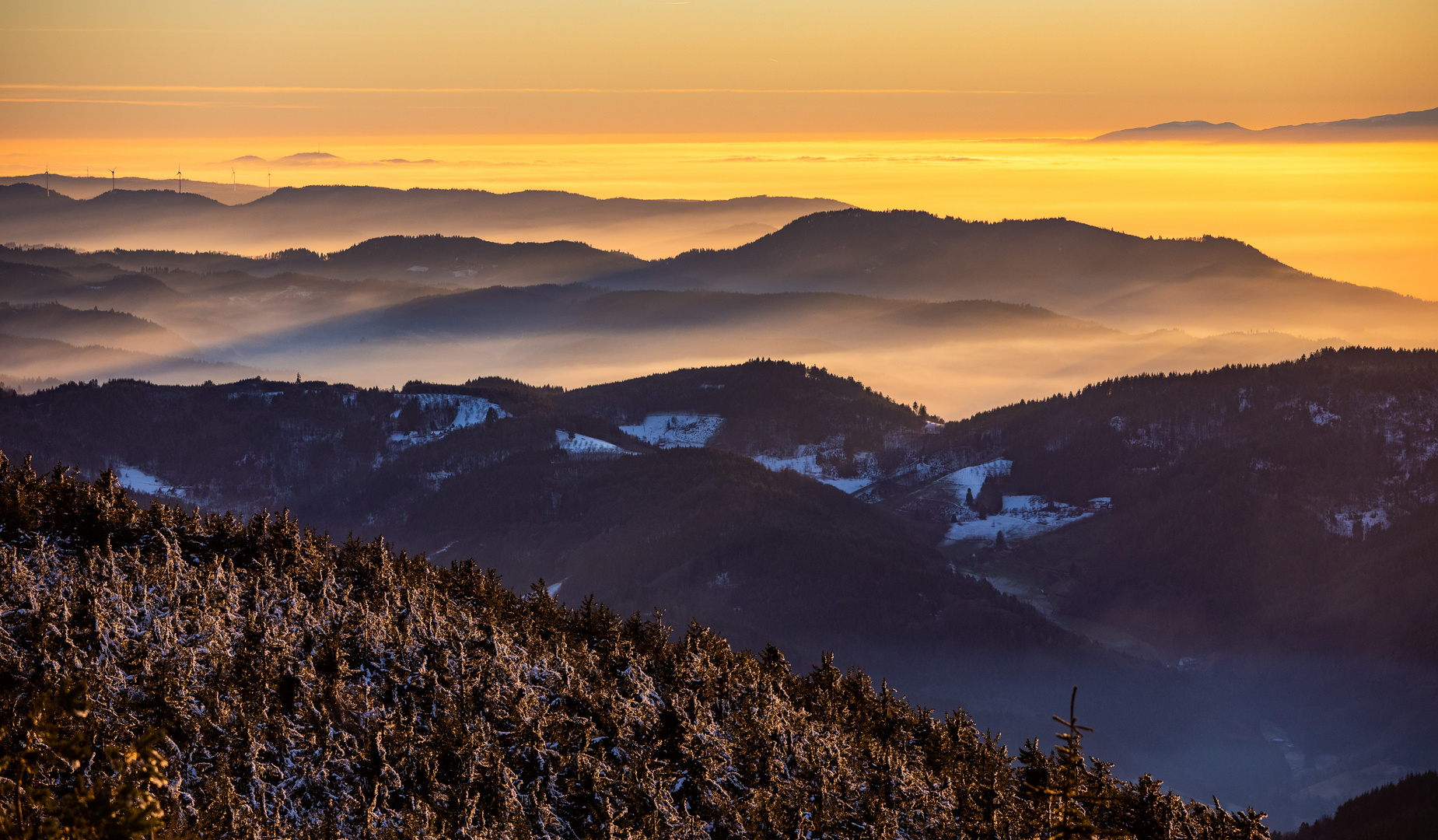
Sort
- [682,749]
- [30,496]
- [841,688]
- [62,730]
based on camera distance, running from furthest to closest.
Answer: [841,688], [30,496], [682,749], [62,730]

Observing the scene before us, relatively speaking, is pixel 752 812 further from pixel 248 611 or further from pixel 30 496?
pixel 30 496

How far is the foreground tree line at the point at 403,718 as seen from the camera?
61.2 metres

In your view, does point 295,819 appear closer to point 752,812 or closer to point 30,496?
point 752,812

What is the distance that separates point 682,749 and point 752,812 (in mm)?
6828

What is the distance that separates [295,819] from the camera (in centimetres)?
5991

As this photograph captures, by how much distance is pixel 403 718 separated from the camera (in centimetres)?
6912

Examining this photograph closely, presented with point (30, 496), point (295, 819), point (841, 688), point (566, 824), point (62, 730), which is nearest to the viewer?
point (62, 730)

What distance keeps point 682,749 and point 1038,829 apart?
21.8 m

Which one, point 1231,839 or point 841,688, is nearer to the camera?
point 1231,839

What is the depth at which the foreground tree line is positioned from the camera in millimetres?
61219

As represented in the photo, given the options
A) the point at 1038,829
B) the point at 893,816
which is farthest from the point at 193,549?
the point at 1038,829

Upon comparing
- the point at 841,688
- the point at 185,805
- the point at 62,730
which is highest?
the point at 62,730

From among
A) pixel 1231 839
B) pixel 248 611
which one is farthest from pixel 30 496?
pixel 1231 839

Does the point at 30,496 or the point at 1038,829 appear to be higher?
the point at 30,496
